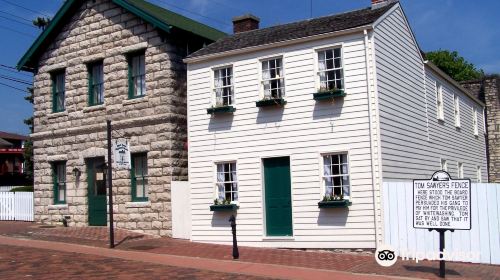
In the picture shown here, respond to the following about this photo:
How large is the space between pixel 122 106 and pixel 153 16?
3.24 metres

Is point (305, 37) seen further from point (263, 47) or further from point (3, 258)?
point (3, 258)

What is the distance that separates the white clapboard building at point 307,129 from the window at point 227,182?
3 centimetres

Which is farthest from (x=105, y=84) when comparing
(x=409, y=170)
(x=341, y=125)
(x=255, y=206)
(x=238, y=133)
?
(x=409, y=170)

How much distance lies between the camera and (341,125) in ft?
48.5

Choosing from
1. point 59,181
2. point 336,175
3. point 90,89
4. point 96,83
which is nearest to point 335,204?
point 336,175

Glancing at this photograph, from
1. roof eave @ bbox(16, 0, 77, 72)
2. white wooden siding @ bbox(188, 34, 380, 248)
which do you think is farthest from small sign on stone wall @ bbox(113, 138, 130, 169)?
roof eave @ bbox(16, 0, 77, 72)

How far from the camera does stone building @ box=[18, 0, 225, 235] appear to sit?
18.2 m

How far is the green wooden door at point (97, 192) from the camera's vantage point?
1967 centimetres

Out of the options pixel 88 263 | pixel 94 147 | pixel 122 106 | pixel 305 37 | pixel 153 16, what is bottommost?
pixel 88 263

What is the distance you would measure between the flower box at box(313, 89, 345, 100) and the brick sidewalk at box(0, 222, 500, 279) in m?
4.05

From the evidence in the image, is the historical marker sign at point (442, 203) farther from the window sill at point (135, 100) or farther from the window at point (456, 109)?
the window at point (456, 109)

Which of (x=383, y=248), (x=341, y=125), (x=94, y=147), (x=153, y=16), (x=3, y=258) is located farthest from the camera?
(x=94, y=147)

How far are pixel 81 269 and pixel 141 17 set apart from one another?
961 cm

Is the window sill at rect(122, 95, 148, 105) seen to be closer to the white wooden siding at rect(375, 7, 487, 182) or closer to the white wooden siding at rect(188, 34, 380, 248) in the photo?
the white wooden siding at rect(188, 34, 380, 248)
